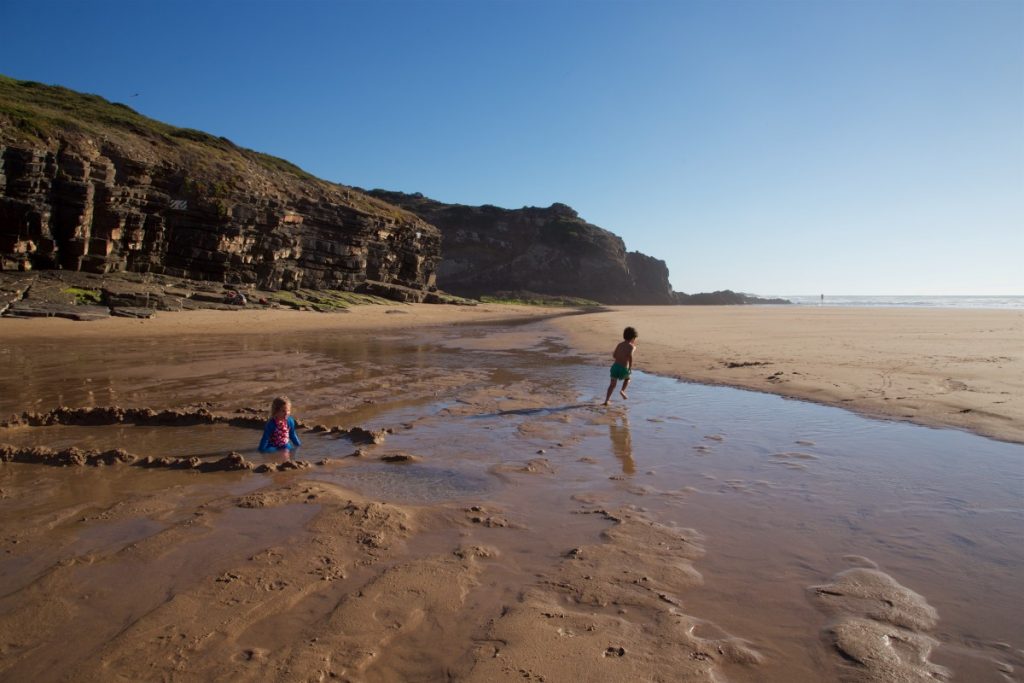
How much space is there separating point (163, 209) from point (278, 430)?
28.4m

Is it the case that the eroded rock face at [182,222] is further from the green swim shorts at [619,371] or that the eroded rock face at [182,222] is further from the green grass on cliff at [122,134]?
the green swim shorts at [619,371]

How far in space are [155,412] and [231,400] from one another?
→ 4.52 feet

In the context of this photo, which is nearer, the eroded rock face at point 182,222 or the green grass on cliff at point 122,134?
the eroded rock face at point 182,222

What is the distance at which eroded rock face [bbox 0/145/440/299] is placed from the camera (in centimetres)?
2244

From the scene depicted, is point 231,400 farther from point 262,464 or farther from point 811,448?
point 811,448

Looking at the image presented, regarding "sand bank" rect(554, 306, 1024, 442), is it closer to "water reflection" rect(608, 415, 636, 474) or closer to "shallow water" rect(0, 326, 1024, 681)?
"shallow water" rect(0, 326, 1024, 681)

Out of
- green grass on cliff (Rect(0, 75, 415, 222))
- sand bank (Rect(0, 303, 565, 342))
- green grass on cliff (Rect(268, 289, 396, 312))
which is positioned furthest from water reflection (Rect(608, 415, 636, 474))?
green grass on cliff (Rect(0, 75, 415, 222))

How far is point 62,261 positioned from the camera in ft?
75.6

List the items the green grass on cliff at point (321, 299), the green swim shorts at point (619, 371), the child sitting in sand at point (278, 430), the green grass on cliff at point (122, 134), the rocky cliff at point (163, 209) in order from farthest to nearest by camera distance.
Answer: the green grass on cliff at point (321, 299), the green grass on cliff at point (122, 134), the rocky cliff at point (163, 209), the green swim shorts at point (619, 371), the child sitting in sand at point (278, 430)

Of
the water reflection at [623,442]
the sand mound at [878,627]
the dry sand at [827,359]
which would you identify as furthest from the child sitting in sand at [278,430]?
the dry sand at [827,359]

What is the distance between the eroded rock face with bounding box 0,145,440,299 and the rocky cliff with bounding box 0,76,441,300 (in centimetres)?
6

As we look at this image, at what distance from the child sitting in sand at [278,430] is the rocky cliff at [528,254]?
74592mm

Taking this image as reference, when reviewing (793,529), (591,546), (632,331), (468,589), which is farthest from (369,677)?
(632,331)

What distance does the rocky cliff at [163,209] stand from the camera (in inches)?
899
